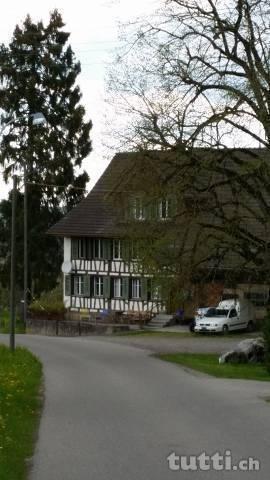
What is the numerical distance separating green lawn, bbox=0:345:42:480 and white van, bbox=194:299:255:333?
20.6 metres

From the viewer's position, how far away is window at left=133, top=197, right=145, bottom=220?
27.5 meters

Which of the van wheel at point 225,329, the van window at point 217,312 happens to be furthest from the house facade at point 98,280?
the van wheel at point 225,329

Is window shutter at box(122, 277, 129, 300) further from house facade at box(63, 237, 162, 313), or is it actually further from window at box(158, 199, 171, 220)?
window at box(158, 199, 171, 220)

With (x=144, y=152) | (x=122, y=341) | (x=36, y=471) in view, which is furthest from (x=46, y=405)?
(x=122, y=341)

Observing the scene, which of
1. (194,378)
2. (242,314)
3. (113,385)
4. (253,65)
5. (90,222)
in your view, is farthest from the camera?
(90,222)

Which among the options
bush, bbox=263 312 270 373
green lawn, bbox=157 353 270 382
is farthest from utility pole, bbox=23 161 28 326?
bush, bbox=263 312 270 373

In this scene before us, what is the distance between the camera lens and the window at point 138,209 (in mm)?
27516

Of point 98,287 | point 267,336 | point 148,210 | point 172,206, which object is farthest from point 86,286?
point 267,336

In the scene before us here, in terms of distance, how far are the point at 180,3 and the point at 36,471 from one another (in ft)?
62.9

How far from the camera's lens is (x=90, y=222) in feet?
178

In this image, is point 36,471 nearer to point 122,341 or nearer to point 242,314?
point 122,341

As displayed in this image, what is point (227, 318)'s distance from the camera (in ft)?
151

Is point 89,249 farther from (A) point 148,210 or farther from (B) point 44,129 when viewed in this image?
(A) point 148,210

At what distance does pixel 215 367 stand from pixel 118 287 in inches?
1033
